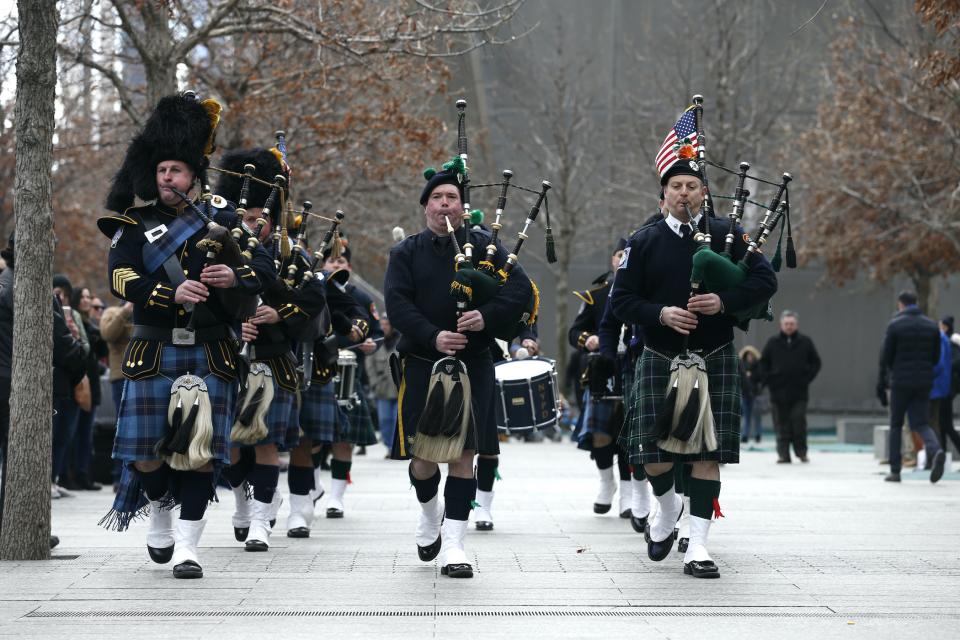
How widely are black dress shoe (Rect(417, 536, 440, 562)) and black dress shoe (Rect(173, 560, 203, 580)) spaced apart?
114 cm

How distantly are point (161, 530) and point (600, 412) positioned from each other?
3841mm

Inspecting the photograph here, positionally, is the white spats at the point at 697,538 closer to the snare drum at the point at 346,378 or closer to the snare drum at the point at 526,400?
the snare drum at the point at 526,400

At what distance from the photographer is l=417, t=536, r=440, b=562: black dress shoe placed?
7.43m

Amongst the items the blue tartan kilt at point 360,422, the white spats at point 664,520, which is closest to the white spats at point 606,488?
the blue tartan kilt at point 360,422

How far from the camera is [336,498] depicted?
1066 cm

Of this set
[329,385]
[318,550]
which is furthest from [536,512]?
[318,550]

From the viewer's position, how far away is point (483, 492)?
32.6ft

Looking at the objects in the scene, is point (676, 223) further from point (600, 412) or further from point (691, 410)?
point (600, 412)

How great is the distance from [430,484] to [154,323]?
160 cm

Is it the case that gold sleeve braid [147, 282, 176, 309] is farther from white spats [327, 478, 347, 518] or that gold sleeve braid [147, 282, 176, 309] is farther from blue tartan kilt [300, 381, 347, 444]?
white spats [327, 478, 347, 518]

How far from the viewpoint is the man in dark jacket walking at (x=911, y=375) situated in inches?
593

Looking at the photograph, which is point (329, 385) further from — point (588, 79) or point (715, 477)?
point (588, 79)

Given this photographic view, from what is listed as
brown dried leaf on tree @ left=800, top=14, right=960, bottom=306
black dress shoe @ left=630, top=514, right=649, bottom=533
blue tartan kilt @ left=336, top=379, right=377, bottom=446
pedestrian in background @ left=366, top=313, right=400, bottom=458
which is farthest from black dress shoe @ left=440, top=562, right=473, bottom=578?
brown dried leaf on tree @ left=800, top=14, right=960, bottom=306

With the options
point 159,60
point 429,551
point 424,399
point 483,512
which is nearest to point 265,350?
point 424,399
